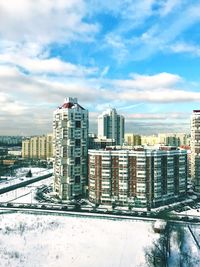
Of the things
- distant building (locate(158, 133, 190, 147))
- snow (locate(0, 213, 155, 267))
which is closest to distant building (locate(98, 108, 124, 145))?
distant building (locate(158, 133, 190, 147))

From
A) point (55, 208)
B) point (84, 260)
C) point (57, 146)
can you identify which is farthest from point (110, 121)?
point (84, 260)

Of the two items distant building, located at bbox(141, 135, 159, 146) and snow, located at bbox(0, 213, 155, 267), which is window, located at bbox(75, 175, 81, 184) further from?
distant building, located at bbox(141, 135, 159, 146)

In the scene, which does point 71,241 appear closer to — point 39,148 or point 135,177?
point 135,177

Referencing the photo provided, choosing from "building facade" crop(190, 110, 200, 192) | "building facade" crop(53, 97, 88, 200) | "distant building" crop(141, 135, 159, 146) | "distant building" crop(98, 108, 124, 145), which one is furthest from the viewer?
"distant building" crop(141, 135, 159, 146)

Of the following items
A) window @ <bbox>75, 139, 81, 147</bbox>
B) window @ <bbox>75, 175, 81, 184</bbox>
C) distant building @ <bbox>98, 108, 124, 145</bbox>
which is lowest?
window @ <bbox>75, 175, 81, 184</bbox>

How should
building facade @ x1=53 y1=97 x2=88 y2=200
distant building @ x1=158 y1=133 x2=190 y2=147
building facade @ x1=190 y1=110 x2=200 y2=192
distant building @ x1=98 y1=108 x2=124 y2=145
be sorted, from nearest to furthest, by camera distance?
building facade @ x1=53 y1=97 x2=88 y2=200 < building facade @ x1=190 y1=110 x2=200 y2=192 < distant building @ x1=98 y1=108 x2=124 y2=145 < distant building @ x1=158 y1=133 x2=190 y2=147

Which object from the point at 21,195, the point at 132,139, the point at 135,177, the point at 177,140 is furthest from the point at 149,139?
the point at 135,177

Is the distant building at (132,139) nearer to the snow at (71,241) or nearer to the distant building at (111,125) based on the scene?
the distant building at (111,125)
